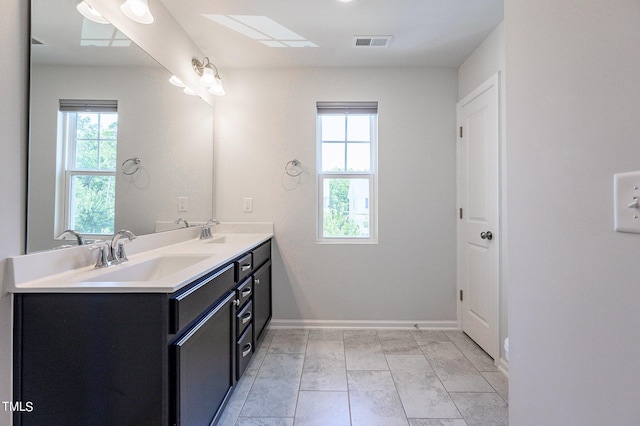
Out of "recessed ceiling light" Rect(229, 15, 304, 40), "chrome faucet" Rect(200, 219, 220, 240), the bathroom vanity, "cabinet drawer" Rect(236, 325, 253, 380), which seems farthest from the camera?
"chrome faucet" Rect(200, 219, 220, 240)

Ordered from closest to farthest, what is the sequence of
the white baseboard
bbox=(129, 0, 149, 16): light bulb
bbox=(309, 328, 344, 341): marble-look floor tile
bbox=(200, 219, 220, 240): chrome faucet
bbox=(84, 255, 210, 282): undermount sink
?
1. bbox=(84, 255, 210, 282): undermount sink
2. bbox=(129, 0, 149, 16): light bulb
3. bbox=(200, 219, 220, 240): chrome faucet
4. bbox=(309, 328, 344, 341): marble-look floor tile
5. the white baseboard

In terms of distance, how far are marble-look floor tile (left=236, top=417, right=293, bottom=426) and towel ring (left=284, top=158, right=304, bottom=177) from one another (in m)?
1.94

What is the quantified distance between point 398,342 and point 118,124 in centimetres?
257

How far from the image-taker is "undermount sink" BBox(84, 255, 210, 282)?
4.23 feet

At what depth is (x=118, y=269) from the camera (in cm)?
134

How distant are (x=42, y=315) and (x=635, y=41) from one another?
68.7 inches

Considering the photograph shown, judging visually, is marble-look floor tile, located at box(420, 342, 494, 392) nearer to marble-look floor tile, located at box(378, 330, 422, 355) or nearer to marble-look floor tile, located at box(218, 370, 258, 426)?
marble-look floor tile, located at box(378, 330, 422, 355)

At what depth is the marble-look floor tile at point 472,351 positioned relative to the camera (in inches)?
85.0

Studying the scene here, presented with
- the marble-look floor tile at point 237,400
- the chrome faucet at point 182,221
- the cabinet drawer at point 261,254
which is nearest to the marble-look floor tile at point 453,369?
the marble-look floor tile at point 237,400

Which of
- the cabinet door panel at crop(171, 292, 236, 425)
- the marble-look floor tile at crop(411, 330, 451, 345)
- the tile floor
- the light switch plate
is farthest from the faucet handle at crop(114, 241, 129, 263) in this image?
the marble-look floor tile at crop(411, 330, 451, 345)

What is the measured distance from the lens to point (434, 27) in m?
2.22

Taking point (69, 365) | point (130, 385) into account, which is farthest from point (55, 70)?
point (130, 385)

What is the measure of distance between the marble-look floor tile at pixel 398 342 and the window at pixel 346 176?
90 cm

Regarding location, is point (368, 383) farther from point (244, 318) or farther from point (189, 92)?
point (189, 92)
